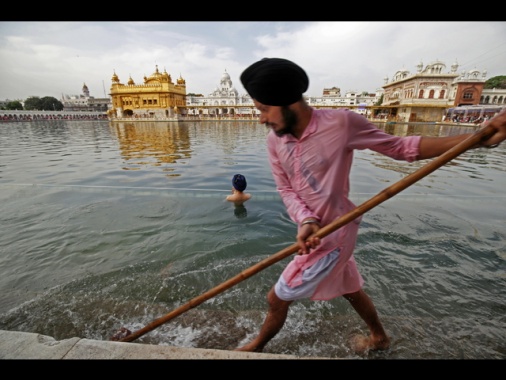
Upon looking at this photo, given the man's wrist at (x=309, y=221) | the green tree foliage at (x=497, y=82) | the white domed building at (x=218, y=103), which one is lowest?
the man's wrist at (x=309, y=221)

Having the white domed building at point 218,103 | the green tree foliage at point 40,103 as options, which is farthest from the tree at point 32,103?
the white domed building at point 218,103

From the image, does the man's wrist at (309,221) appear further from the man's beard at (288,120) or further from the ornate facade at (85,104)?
the ornate facade at (85,104)

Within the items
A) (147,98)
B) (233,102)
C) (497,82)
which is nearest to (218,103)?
(233,102)

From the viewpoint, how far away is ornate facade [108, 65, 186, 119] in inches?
2561

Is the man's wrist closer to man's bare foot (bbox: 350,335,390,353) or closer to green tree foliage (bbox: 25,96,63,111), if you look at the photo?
man's bare foot (bbox: 350,335,390,353)

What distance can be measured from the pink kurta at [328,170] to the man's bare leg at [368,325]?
0.44ft

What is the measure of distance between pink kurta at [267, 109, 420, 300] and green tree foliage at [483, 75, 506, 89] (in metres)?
80.4

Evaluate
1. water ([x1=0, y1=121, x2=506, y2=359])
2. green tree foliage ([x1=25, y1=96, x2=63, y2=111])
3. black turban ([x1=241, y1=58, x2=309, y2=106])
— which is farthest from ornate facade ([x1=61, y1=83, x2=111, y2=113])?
black turban ([x1=241, y1=58, x2=309, y2=106])

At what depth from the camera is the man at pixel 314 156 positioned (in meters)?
1.34

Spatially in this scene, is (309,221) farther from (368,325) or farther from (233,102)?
(233,102)

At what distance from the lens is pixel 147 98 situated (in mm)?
66750

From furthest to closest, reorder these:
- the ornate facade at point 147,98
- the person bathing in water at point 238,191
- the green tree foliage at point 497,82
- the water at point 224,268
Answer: the ornate facade at point 147,98, the green tree foliage at point 497,82, the person bathing in water at point 238,191, the water at point 224,268
